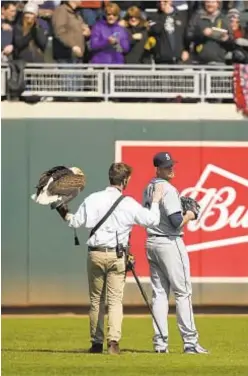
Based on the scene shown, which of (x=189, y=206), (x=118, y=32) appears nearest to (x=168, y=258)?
(x=189, y=206)

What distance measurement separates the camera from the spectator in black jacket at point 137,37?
58.7 feet

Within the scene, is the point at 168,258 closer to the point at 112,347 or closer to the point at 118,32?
the point at 112,347

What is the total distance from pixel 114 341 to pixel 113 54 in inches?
297

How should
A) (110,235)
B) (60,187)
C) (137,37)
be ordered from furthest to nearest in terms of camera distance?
(137,37) < (110,235) < (60,187)

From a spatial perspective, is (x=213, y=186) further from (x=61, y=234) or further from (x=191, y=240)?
(x=61, y=234)

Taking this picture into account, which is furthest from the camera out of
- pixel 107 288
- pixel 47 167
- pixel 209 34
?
pixel 209 34

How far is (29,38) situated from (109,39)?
1177mm

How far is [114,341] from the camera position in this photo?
→ 36.6 feet

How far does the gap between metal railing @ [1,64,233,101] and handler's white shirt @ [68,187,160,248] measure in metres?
6.60

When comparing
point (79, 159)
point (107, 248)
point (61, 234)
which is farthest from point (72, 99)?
point (107, 248)

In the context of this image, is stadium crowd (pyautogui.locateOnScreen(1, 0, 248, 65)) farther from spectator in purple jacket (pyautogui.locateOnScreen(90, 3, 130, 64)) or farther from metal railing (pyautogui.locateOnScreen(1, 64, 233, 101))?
metal railing (pyautogui.locateOnScreen(1, 64, 233, 101))

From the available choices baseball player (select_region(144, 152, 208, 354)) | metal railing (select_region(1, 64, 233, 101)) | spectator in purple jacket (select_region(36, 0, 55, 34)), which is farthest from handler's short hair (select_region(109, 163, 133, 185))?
spectator in purple jacket (select_region(36, 0, 55, 34))

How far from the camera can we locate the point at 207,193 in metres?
17.7

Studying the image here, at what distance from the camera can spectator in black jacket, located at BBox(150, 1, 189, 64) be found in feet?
58.6
